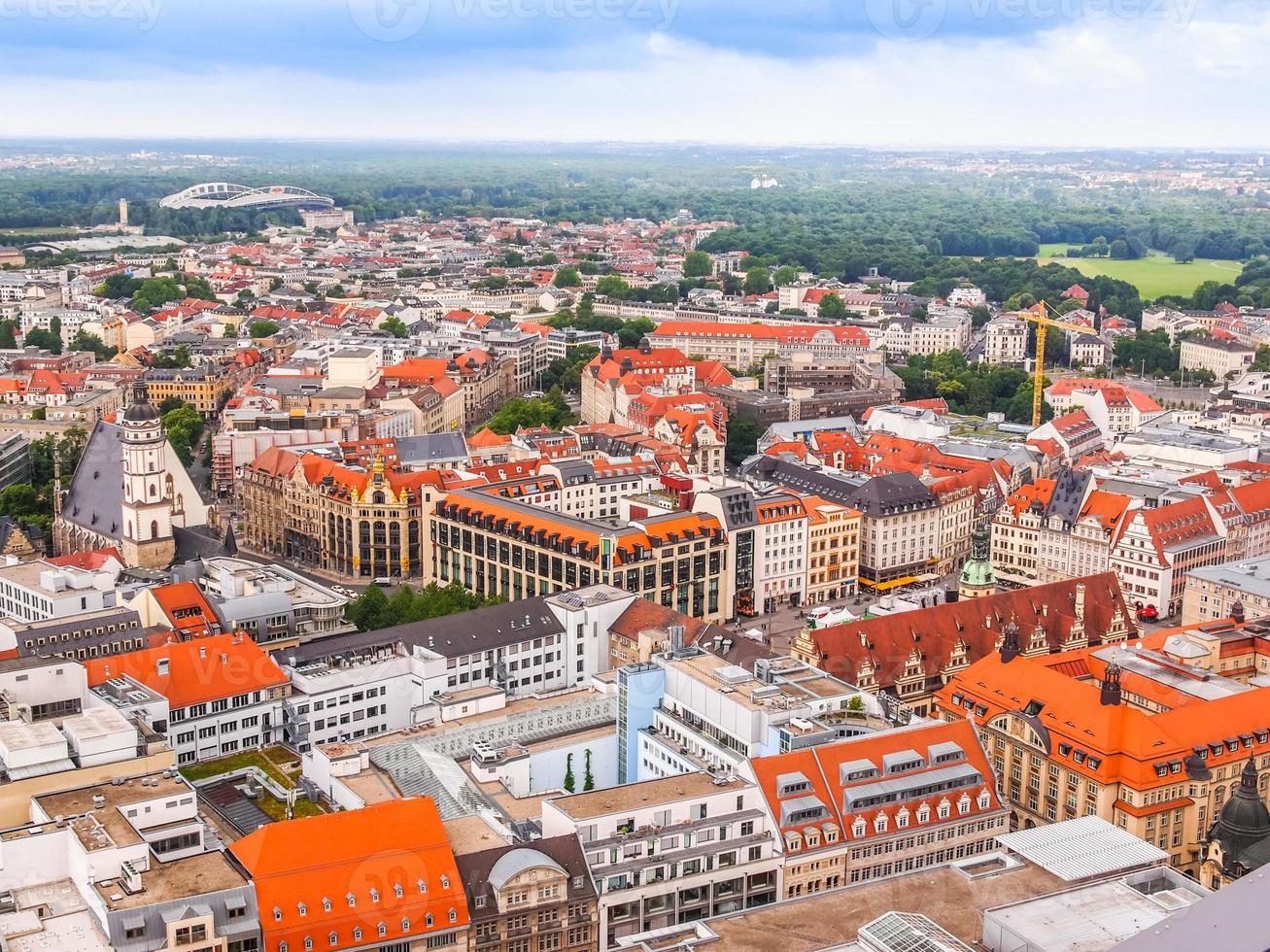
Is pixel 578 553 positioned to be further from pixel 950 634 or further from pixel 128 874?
pixel 128 874

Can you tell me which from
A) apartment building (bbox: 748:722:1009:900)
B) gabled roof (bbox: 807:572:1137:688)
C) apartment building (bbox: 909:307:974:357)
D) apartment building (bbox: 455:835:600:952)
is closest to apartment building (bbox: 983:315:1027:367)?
apartment building (bbox: 909:307:974:357)

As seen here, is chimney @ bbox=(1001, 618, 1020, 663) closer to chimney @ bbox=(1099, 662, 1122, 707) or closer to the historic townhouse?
chimney @ bbox=(1099, 662, 1122, 707)

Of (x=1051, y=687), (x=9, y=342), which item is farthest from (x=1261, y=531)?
(x=9, y=342)

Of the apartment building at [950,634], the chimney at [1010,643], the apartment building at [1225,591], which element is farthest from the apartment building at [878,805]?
the apartment building at [1225,591]

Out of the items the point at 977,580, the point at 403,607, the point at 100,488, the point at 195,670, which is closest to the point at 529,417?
the point at 100,488

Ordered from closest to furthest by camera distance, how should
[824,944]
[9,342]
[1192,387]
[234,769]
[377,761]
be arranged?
1. [824,944]
2. [377,761]
3. [234,769]
4. [1192,387]
5. [9,342]

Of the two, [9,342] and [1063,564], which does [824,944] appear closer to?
[1063,564]

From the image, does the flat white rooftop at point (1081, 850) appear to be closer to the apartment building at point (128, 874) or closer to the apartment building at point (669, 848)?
the apartment building at point (669, 848)
